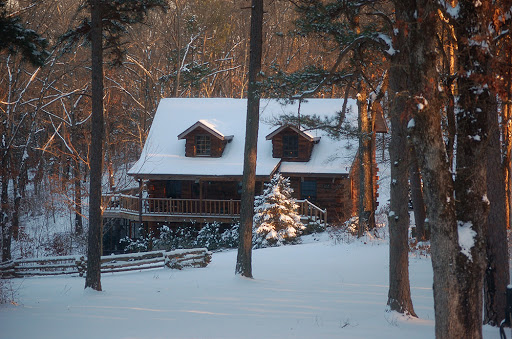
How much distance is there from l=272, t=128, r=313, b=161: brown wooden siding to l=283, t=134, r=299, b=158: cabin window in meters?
0.23

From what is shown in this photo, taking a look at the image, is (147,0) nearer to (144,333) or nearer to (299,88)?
(299,88)

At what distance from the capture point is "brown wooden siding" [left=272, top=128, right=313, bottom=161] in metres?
28.6

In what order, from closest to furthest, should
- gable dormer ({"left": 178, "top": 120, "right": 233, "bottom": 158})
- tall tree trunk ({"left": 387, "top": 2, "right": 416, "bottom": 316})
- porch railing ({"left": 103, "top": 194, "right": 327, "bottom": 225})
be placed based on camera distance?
tall tree trunk ({"left": 387, "top": 2, "right": 416, "bottom": 316}), porch railing ({"left": 103, "top": 194, "right": 327, "bottom": 225}), gable dormer ({"left": 178, "top": 120, "right": 233, "bottom": 158})

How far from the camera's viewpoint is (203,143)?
2923 cm

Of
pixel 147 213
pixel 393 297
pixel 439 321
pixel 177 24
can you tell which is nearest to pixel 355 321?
pixel 393 297

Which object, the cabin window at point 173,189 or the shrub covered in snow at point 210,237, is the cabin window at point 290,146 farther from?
the cabin window at point 173,189

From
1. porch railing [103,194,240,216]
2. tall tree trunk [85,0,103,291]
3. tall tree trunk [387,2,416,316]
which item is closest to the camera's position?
tall tree trunk [387,2,416,316]

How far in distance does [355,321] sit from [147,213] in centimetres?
2037

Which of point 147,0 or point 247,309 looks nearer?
point 247,309

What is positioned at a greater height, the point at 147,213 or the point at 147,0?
the point at 147,0

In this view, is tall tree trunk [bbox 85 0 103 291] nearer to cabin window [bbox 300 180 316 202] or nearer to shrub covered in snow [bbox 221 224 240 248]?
shrub covered in snow [bbox 221 224 240 248]

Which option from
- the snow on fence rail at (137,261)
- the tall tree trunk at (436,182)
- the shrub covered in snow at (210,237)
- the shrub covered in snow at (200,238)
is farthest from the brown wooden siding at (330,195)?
the tall tree trunk at (436,182)

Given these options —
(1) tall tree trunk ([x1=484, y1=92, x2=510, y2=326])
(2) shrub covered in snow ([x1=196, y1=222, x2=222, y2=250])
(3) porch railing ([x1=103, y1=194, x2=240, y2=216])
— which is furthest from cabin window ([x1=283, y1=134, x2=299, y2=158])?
(1) tall tree trunk ([x1=484, y1=92, x2=510, y2=326])

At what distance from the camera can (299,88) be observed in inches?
469
